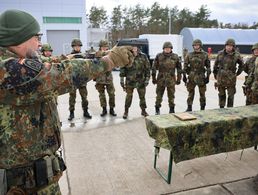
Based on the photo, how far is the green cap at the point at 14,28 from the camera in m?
1.52

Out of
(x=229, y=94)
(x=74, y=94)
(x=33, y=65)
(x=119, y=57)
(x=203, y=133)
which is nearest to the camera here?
(x=33, y=65)

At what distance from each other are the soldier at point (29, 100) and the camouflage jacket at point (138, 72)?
15.2 ft

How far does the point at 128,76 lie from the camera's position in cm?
646

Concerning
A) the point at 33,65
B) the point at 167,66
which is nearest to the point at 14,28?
the point at 33,65

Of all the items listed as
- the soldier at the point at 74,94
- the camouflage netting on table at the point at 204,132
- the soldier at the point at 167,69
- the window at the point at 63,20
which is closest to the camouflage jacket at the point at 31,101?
the camouflage netting on table at the point at 204,132

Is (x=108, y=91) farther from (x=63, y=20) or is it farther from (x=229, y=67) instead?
(x=63, y=20)

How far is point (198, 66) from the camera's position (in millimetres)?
6785

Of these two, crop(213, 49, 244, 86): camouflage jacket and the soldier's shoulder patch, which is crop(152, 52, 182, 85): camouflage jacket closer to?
crop(213, 49, 244, 86): camouflage jacket

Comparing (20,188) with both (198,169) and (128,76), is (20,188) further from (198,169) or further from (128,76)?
(128,76)

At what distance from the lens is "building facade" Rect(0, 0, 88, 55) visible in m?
28.5

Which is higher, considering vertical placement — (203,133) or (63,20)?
(63,20)

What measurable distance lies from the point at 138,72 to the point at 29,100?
5043 mm

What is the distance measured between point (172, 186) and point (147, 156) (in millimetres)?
950

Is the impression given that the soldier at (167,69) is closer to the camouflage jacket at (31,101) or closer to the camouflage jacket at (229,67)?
the camouflage jacket at (229,67)
